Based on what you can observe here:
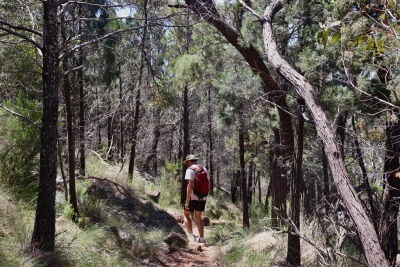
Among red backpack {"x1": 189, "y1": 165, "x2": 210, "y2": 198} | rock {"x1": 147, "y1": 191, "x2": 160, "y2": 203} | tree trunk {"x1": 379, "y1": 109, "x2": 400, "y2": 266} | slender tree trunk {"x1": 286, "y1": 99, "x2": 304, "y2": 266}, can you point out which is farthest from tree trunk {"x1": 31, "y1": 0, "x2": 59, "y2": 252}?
rock {"x1": 147, "y1": 191, "x2": 160, "y2": 203}

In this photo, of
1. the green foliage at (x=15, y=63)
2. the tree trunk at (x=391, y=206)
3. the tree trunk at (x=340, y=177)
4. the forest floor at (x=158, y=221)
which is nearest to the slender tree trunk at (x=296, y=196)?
the tree trunk at (x=391, y=206)

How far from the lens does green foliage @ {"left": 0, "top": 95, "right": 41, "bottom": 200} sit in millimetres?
6121

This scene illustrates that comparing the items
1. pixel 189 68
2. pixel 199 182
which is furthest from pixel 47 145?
pixel 189 68

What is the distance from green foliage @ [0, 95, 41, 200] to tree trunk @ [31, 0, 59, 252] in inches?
73.2

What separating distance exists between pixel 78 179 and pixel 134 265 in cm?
487

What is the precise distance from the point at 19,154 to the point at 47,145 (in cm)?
239

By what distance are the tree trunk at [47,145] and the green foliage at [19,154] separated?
1.86 m

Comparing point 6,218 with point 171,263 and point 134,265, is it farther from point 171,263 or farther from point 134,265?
point 171,263

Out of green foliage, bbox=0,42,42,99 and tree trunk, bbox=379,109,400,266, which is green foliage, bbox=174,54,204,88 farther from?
tree trunk, bbox=379,109,400,266

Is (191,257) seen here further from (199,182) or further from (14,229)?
(14,229)

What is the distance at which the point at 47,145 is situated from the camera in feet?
14.4

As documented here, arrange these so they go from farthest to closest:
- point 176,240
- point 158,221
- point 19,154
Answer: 1. point 158,221
2. point 176,240
3. point 19,154

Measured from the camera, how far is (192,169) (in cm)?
677

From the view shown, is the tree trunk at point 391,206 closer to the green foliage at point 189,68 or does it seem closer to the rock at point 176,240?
the rock at point 176,240
